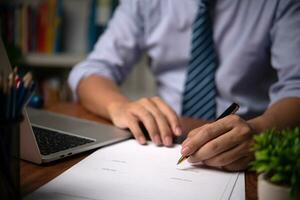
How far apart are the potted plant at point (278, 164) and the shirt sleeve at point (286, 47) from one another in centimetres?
49

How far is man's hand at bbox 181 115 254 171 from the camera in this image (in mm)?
610

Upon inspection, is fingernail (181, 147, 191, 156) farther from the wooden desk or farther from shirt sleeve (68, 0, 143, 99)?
shirt sleeve (68, 0, 143, 99)

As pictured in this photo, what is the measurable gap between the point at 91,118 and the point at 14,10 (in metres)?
1.33

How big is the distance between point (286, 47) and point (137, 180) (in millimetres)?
626

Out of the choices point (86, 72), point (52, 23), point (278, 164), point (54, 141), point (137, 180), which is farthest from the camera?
point (52, 23)

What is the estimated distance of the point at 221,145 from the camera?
0.61 meters

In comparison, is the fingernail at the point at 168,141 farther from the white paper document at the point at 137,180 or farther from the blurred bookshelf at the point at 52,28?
the blurred bookshelf at the point at 52,28

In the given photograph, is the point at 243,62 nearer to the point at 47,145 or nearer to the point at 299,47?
the point at 299,47

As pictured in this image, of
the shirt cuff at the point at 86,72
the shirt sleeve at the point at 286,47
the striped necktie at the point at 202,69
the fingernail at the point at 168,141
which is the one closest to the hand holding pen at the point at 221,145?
the fingernail at the point at 168,141

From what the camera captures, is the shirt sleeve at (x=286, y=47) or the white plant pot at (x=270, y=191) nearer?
the white plant pot at (x=270, y=191)

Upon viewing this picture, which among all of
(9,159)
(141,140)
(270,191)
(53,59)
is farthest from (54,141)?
(53,59)

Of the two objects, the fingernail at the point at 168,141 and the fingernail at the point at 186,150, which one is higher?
the fingernail at the point at 186,150

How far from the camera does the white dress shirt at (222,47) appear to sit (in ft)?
3.39

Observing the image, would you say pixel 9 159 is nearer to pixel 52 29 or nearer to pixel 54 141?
pixel 54 141
